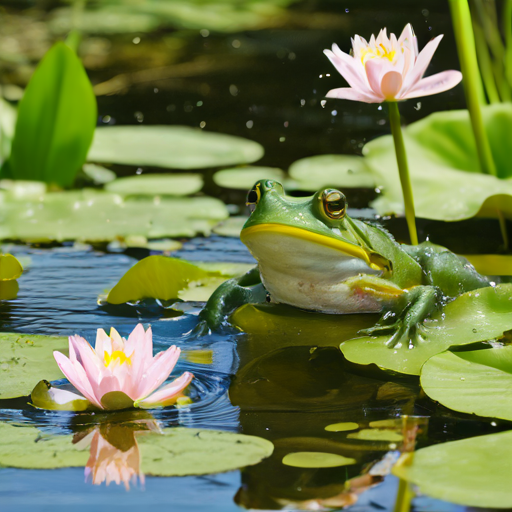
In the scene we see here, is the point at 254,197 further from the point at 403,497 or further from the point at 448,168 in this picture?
the point at 448,168

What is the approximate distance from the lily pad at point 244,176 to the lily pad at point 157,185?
0.11 metres

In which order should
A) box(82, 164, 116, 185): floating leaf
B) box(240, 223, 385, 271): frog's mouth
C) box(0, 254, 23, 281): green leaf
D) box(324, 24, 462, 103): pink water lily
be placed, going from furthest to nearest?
box(82, 164, 116, 185): floating leaf < box(0, 254, 23, 281): green leaf < box(324, 24, 462, 103): pink water lily < box(240, 223, 385, 271): frog's mouth

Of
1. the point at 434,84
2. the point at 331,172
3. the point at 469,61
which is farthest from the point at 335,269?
the point at 331,172

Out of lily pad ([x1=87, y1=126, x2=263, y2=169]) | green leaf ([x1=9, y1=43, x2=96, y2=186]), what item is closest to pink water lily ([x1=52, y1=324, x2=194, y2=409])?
green leaf ([x1=9, y1=43, x2=96, y2=186])

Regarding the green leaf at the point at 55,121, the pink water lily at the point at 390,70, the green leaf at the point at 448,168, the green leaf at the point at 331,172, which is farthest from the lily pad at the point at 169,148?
the pink water lily at the point at 390,70

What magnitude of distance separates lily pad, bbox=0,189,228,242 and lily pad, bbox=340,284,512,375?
1.25m

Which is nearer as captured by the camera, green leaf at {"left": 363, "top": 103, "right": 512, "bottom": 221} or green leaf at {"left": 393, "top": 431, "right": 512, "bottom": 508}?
green leaf at {"left": 393, "top": 431, "right": 512, "bottom": 508}

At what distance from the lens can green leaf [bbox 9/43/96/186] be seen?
9.89 feet

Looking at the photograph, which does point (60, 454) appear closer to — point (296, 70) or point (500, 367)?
point (500, 367)

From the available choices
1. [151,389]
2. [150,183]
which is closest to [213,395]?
[151,389]

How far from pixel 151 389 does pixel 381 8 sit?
5.72m

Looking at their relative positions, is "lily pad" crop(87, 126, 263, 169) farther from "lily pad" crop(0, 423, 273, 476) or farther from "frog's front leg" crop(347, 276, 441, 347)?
"lily pad" crop(0, 423, 273, 476)

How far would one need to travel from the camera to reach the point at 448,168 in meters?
2.71

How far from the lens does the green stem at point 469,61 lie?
218cm
